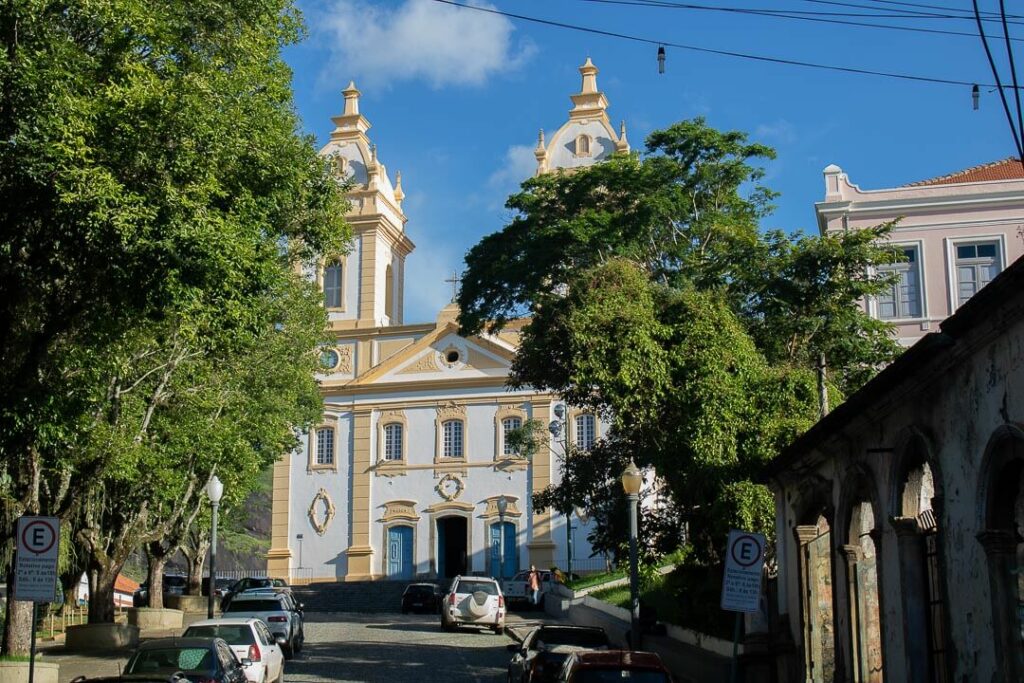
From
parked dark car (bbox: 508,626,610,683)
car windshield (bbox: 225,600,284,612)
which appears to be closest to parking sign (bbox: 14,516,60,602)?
parked dark car (bbox: 508,626,610,683)

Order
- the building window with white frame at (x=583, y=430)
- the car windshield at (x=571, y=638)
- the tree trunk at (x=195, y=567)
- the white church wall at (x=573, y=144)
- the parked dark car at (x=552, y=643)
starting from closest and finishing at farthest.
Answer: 1. the parked dark car at (x=552, y=643)
2. the car windshield at (x=571, y=638)
3. the tree trunk at (x=195, y=567)
4. the building window with white frame at (x=583, y=430)
5. the white church wall at (x=573, y=144)

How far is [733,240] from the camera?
27.0 metres

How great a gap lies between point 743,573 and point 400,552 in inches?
1637

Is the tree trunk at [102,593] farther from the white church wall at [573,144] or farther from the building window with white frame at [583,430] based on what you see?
the white church wall at [573,144]

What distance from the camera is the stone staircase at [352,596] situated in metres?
49.2

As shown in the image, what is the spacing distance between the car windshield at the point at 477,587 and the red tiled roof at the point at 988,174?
15.8 m

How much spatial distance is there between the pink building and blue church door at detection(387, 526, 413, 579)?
2591 cm

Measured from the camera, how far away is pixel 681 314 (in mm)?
24438

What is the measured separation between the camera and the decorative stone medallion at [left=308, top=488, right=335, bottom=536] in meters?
54.7

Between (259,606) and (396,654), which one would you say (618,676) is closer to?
(396,654)

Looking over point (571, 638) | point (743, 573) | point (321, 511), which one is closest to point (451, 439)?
point (321, 511)

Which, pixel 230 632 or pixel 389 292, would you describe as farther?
pixel 389 292

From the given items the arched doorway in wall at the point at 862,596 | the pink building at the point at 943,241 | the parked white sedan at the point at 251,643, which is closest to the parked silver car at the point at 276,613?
the parked white sedan at the point at 251,643

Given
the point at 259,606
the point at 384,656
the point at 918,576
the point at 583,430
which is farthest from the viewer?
the point at 583,430
